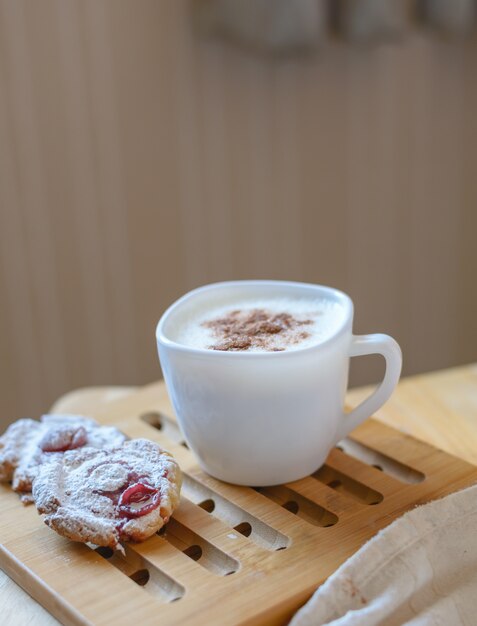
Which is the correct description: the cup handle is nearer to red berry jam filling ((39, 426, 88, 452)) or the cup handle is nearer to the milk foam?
the milk foam

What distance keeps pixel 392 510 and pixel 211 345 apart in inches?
8.5

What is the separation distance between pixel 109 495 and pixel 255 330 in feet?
0.63

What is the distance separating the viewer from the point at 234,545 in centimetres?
67

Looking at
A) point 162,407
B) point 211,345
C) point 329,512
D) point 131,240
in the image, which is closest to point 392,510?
point 329,512

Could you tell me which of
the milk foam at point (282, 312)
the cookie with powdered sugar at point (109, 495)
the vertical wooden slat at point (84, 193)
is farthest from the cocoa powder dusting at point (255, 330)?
the vertical wooden slat at point (84, 193)

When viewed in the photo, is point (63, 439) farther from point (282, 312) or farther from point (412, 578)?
point (412, 578)

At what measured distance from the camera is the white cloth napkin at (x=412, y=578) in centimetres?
60

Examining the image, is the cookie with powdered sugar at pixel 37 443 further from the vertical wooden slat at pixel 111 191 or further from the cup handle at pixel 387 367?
the vertical wooden slat at pixel 111 191

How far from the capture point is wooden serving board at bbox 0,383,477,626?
1.98 feet

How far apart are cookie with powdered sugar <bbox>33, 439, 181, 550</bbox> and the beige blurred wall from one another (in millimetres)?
1005

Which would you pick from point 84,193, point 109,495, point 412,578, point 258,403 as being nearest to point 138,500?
point 109,495

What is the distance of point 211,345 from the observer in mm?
719

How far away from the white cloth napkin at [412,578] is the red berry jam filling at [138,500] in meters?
0.15

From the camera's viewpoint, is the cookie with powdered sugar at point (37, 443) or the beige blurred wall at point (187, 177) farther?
the beige blurred wall at point (187, 177)
